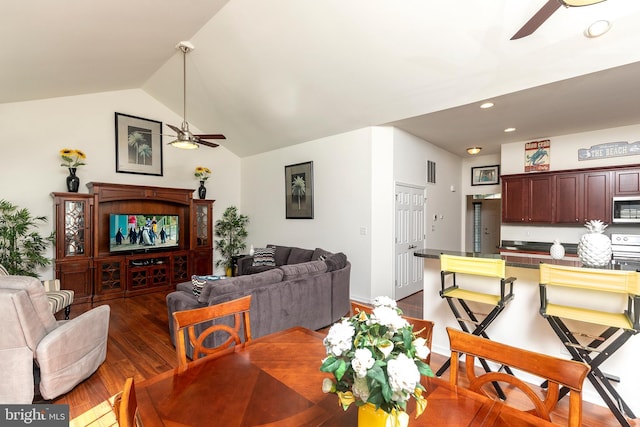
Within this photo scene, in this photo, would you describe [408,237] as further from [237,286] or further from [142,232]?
[142,232]

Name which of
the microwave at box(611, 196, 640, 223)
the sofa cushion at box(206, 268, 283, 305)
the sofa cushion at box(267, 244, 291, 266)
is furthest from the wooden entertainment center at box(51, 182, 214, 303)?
the microwave at box(611, 196, 640, 223)

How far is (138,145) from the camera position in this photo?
5.94 meters

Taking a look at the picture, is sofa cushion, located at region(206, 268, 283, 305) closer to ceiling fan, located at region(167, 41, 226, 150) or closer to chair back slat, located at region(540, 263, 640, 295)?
ceiling fan, located at region(167, 41, 226, 150)

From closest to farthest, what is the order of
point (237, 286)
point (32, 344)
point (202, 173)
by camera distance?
point (32, 344), point (237, 286), point (202, 173)

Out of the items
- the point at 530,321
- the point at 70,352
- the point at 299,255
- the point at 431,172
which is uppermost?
the point at 431,172

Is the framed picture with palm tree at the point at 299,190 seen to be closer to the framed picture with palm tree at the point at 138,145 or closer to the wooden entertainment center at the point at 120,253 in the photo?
the wooden entertainment center at the point at 120,253

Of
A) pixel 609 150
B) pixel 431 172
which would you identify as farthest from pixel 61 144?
pixel 609 150

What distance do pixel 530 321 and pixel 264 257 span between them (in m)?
4.42

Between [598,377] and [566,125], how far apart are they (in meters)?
4.01

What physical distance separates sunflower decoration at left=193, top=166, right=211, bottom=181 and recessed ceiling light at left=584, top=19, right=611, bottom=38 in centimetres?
623

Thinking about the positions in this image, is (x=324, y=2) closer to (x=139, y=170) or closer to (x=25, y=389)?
(x=25, y=389)

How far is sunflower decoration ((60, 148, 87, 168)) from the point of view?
4.76m

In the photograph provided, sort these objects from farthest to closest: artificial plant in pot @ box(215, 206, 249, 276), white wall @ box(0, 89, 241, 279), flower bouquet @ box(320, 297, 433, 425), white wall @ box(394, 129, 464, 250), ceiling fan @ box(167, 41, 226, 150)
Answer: artificial plant in pot @ box(215, 206, 249, 276) < white wall @ box(394, 129, 464, 250) < white wall @ box(0, 89, 241, 279) < ceiling fan @ box(167, 41, 226, 150) < flower bouquet @ box(320, 297, 433, 425)

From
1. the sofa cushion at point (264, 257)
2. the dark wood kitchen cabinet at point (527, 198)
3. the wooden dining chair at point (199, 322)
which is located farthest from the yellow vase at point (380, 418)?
the dark wood kitchen cabinet at point (527, 198)
